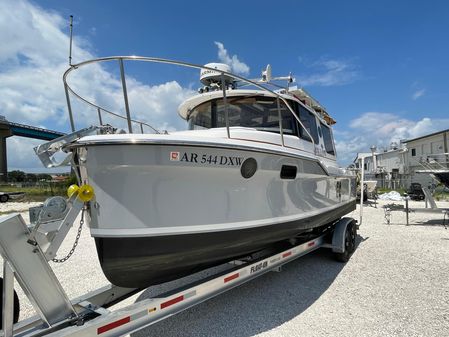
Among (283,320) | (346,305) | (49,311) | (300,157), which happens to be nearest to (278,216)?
(300,157)

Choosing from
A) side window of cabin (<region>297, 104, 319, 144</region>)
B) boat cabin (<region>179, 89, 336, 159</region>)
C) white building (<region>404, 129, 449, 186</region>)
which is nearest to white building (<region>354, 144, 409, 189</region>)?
white building (<region>404, 129, 449, 186</region>)

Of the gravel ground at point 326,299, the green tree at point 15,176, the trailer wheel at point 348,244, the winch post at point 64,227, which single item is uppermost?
the green tree at point 15,176

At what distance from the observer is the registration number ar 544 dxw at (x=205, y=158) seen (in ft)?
8.70

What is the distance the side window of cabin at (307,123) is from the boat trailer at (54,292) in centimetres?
244

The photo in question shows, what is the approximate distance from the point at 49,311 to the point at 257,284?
2741mm

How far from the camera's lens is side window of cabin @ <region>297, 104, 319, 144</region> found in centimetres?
450

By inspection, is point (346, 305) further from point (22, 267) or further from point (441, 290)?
point (22, 267)

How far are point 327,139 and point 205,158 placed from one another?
405 centimetres

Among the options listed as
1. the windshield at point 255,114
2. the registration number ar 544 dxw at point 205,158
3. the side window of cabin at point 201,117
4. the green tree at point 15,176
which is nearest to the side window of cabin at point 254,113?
the windshield at point 255,114

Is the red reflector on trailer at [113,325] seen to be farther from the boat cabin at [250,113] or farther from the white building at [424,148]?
the white building at [424,148]

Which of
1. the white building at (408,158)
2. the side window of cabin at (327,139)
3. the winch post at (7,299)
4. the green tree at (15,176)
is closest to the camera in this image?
the winch post at (7,299)

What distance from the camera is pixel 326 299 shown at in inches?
150

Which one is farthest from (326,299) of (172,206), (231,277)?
(172,206)

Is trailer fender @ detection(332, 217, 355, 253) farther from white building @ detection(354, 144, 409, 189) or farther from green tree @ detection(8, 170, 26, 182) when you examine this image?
green tree @ detection(8, 170, 26, 182)
